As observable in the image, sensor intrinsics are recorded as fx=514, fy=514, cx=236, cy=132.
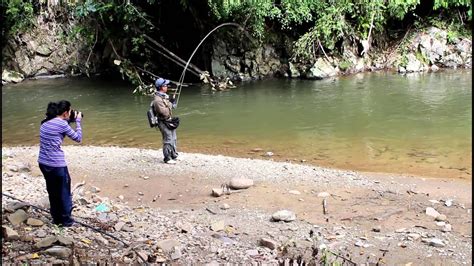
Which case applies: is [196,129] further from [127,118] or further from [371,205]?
[371,205]

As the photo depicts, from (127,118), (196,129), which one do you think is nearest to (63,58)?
(127,118)

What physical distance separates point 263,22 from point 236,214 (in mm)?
16000

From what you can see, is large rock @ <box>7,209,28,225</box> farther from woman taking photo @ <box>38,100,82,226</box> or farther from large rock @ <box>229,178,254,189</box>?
large rock @ <box>229,178,254,189</box>

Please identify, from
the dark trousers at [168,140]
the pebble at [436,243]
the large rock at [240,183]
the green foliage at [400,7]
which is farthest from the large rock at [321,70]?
the pebble at [436,243]

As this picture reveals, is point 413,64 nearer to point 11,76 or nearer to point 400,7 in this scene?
point 400,7

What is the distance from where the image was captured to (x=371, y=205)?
7.88m

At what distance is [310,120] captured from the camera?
1552 centimetres

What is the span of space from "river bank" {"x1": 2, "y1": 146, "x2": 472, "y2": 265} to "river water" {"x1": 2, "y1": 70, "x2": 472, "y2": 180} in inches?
65.6

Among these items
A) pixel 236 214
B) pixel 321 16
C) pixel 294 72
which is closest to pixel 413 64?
pixel 321 16

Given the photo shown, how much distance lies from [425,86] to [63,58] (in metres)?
19.5

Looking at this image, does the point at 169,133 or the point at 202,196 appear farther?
the point at 169,133

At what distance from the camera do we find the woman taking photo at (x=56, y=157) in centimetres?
604

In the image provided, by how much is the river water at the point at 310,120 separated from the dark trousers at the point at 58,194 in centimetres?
637

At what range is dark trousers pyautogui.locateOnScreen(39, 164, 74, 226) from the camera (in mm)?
6148
